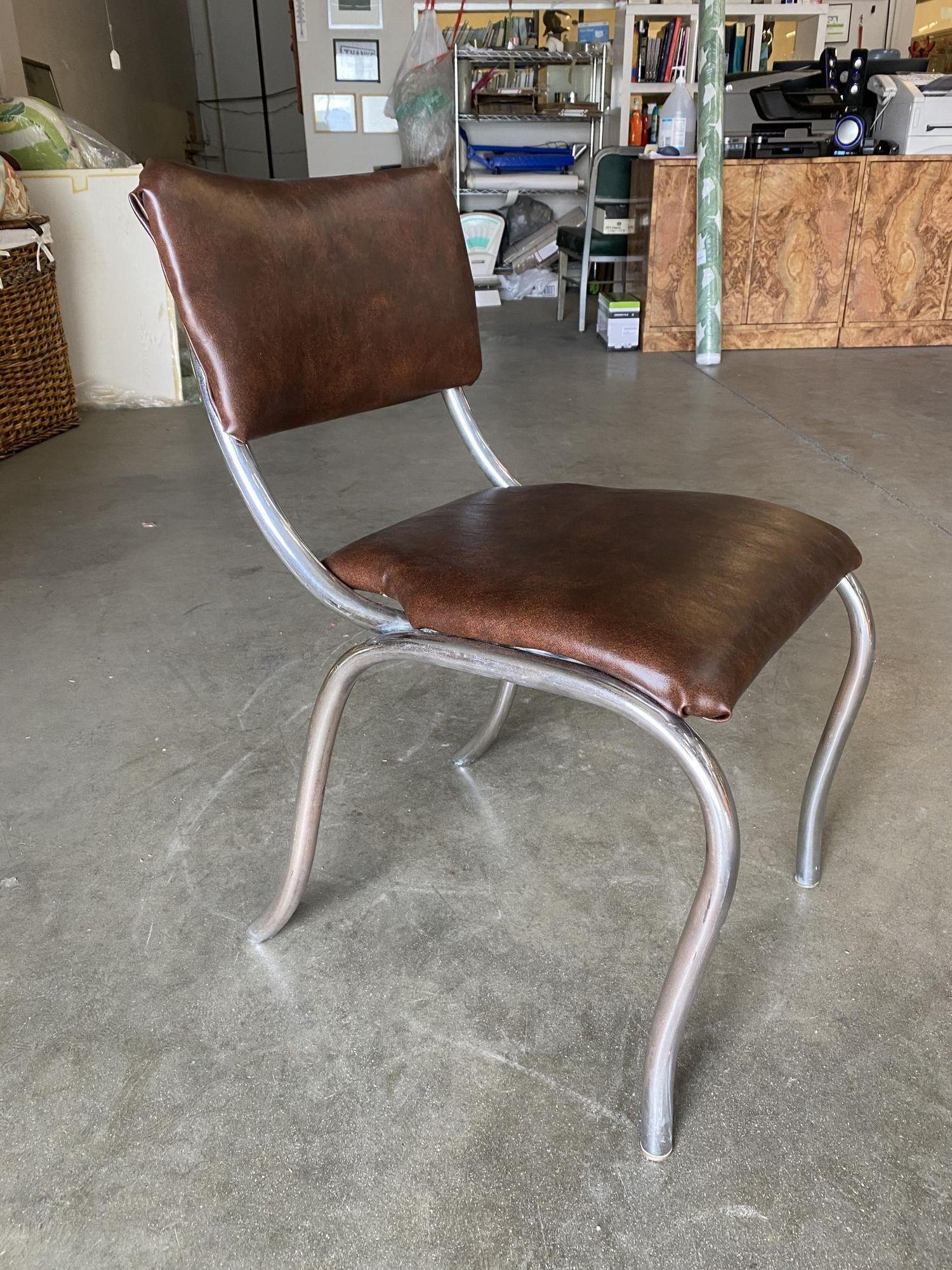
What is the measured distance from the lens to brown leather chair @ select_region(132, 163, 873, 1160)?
2.47 feet

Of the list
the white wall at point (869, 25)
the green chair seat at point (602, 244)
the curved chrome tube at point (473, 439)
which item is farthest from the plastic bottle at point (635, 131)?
the curved chrome tube at point (473, 439)

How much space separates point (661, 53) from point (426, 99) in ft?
4.76

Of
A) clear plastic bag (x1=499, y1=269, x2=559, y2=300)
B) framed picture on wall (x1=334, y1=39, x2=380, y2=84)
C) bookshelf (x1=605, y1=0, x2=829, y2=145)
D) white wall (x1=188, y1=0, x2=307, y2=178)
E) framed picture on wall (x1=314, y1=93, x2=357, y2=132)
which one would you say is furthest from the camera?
white wall (x1=188, y1=0, x2=307, y2=178)

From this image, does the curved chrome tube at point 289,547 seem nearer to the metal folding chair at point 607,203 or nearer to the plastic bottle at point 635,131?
the metal folding chair at point 607,203

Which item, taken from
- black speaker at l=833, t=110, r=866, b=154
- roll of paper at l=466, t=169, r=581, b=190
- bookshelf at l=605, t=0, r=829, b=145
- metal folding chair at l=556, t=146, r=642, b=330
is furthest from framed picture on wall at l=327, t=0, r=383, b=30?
black speaker at l=833, t=110, r=866, b=154

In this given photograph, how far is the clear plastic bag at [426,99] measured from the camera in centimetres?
509

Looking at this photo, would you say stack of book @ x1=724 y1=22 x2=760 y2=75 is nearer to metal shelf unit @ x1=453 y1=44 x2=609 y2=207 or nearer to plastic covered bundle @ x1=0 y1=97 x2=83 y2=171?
metal shelf unit @ x1=453 y1=44 x2=609 y2=207

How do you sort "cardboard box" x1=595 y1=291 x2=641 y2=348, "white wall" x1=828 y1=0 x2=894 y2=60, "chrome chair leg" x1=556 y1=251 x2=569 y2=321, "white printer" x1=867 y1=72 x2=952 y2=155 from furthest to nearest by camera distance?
"white wall" x1=828 y1=0 x2=894 y2=60, "chrome chair leg" x1=556 y1=251 x2=569 y2=321, "cardboard box" x1=595 y1=291 x2=641 y2=348, "white printer" x1=867 y1=72 x2=952 y2=155

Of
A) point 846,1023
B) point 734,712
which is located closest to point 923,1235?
point 846,1023

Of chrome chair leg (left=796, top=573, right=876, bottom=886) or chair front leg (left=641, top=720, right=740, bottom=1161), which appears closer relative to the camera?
chair front leg (left=641, top=720, right=740, bottom=1161)

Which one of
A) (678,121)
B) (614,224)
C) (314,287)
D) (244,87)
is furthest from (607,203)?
(244,87)

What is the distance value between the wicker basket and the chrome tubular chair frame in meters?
2.11

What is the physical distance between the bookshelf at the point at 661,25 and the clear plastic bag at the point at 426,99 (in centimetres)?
99

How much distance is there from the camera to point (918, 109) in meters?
3.90
